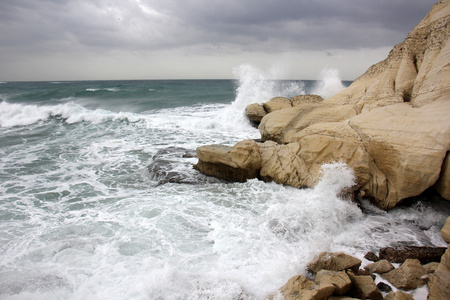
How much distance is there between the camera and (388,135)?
243 inches

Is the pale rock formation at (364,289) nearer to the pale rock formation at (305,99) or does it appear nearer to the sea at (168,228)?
the sea at (168,228)

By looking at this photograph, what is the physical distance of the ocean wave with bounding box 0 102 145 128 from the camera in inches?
691

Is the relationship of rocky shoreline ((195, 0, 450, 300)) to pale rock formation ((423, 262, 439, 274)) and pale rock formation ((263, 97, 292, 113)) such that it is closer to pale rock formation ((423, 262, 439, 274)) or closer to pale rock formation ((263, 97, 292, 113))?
pale rock formation ((423, 262, 439, 274))

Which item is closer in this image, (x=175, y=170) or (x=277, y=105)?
(x=175, y=170)

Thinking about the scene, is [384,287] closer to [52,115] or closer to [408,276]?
[408,276]

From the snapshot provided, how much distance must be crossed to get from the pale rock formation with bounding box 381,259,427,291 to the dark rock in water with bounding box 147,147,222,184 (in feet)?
15.2

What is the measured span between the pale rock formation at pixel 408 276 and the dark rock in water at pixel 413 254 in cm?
48

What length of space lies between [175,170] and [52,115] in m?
15.6

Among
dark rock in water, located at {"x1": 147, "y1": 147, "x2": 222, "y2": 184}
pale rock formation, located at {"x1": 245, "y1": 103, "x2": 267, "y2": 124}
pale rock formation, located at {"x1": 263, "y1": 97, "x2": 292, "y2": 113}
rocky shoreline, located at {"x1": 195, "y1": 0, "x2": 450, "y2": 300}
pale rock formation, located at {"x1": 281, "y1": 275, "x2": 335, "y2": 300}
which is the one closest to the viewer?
pale rock formation, located at {"x1": 281, "y1": 275, "x2": 335, "y2": 300}

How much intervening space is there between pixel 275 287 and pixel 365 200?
12.0 ft

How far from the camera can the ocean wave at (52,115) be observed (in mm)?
17562

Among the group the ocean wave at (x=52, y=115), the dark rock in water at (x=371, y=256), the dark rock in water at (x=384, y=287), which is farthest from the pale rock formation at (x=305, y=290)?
the ocean wave at (x=52, y=115)

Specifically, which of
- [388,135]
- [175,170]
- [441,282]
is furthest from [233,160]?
[441,282]

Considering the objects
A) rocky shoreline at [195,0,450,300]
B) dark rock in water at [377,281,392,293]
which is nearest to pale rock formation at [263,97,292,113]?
rocky shoreline at [195,0,450,300]
